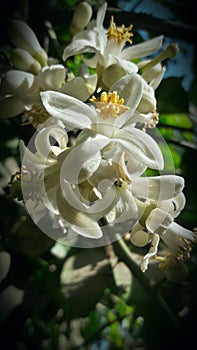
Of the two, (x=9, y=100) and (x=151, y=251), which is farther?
(x=9, y=100)

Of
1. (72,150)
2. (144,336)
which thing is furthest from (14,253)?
(72,150)

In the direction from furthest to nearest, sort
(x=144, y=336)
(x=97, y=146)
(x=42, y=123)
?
(x=144, y=336) → (x=42, y=123) → (x=97, y=146)

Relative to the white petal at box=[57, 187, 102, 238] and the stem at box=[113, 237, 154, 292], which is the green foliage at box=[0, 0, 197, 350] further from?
the white petal at box=[57, 187, 102, 238]

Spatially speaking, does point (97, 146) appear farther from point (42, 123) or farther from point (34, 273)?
point (34, 273)

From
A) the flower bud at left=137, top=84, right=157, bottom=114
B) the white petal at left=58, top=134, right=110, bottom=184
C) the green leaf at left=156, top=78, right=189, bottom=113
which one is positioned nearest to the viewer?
the white petal at left=58, top=134, right=110, bottom=184

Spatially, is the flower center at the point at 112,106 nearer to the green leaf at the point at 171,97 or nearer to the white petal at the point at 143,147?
the white petal at the point at 143,147

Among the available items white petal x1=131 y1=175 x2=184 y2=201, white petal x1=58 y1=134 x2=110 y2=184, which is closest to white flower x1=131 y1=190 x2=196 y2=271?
white petal x1=131 y1=175 x2=184 y2=201
